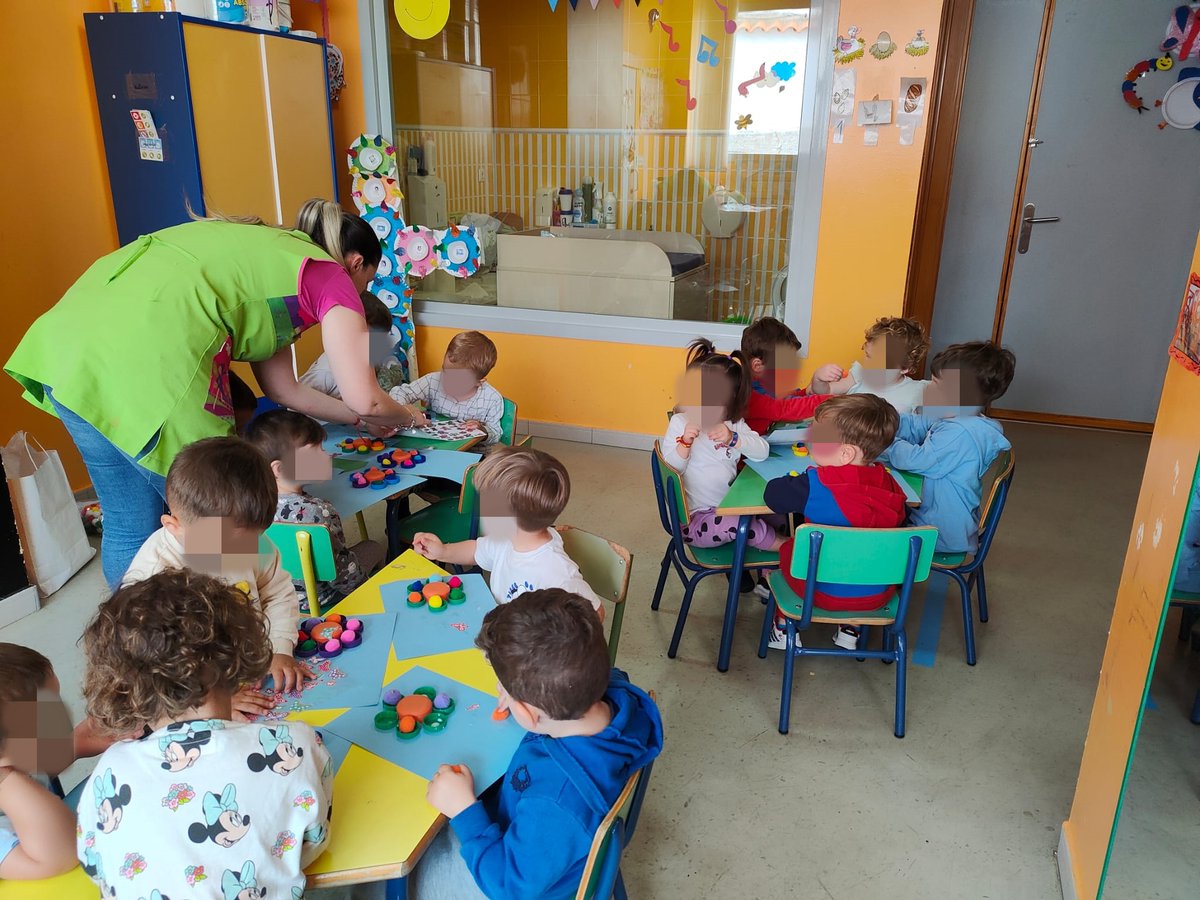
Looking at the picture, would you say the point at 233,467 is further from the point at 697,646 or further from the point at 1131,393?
the point at 1131,393

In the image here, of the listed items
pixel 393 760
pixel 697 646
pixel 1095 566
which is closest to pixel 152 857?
pixel 393 760

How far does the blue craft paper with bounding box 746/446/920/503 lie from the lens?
2.72 metres

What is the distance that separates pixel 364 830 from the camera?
1283mm

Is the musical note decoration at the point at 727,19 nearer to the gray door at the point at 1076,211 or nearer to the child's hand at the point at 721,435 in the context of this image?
the gray door at the point at 1076,211

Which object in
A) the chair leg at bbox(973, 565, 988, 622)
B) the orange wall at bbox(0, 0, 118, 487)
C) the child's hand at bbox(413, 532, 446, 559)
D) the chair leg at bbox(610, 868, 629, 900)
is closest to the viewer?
the chair leg at bbox(610, 868, 629, 900)

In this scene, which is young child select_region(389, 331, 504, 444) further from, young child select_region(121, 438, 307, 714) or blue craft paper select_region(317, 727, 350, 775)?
blue craft paper select_region(317, 727, 350, 775)

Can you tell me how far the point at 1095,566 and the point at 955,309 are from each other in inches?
92.8

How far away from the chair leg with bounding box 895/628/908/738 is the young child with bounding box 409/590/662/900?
1308 millimetres

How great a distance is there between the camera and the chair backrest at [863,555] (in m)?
2.29

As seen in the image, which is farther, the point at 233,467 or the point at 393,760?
the point at 233,467

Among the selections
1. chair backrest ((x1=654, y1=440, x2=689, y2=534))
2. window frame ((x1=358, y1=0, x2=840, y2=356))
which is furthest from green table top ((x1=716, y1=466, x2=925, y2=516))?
window frame ((x1=358, y1=0, x2=840, y2=356))

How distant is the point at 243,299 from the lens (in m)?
2.12

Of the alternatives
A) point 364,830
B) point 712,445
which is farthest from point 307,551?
point 712,445

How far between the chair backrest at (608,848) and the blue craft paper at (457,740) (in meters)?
0.20
